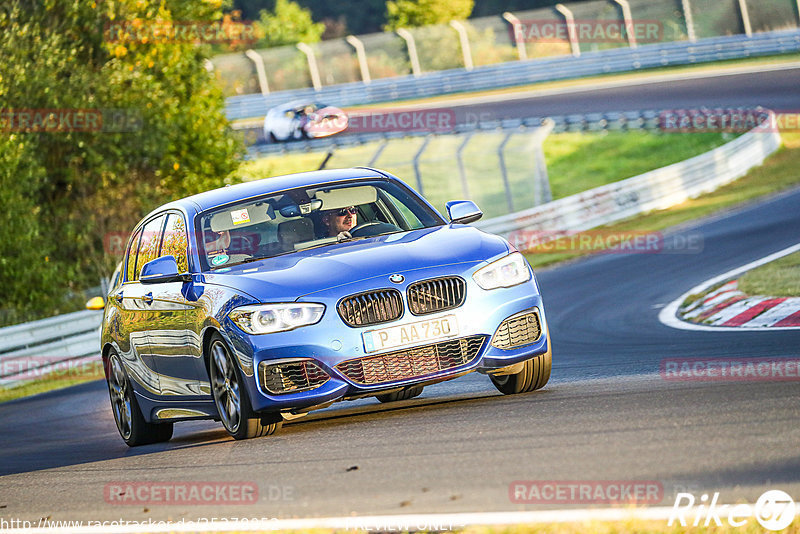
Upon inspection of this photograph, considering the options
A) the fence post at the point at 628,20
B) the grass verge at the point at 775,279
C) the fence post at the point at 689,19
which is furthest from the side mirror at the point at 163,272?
the fence post at the point at 628,20

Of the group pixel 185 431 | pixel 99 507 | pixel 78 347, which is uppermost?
pixel 99 507

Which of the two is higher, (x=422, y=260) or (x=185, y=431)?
(x=422, y=260)

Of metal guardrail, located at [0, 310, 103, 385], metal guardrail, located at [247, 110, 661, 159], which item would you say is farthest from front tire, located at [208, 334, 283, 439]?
metal guardrail, located at [247, 110, 661, 159]

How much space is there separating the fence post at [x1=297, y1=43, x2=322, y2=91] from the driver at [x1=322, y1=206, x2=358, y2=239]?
44.3 meters

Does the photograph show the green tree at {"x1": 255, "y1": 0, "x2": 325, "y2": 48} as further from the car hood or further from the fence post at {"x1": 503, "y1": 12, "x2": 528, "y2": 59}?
the car hood

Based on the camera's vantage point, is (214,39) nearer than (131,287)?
No

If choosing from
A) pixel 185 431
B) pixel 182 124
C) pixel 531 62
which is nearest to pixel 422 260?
pixel 185 431

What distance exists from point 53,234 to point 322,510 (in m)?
21.4

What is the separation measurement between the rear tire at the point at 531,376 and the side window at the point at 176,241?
227 centimetres

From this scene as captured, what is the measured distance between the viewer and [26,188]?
23.5 metres

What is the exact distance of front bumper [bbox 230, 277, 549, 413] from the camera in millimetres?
7512

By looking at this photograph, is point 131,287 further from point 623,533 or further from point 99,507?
point 623,533

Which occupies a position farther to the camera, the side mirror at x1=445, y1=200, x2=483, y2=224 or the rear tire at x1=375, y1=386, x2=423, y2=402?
the rear tire at x1=375, y1=386, x2=423, y2=402

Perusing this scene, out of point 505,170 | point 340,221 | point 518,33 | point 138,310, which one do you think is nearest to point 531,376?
point 340,221
